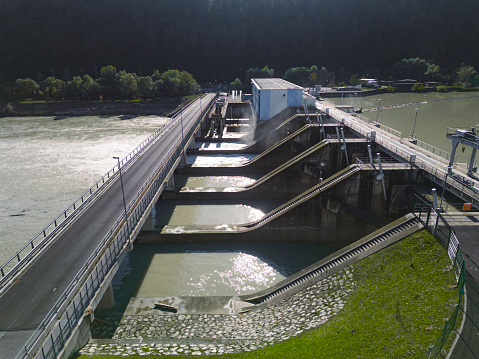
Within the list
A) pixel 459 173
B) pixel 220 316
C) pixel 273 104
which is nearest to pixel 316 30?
pixel 273 104

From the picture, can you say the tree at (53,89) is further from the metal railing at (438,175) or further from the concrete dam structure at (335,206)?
the metal railing at (438,175)

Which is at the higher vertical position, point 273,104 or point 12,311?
point 273,104

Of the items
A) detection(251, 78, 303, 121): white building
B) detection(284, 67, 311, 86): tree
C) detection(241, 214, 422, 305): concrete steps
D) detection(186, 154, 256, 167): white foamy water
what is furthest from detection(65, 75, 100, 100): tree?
detection(241, 214, 422, 305): concrete steps

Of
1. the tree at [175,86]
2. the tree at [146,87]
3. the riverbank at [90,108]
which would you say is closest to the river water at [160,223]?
the riverbank at [90,108]

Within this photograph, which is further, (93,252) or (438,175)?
(438,175)

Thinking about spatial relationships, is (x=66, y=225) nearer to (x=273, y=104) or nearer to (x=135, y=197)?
(x=135, y=197)

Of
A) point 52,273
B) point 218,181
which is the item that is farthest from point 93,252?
point 218,181

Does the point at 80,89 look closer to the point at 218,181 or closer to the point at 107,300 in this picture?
the point at 218,181
